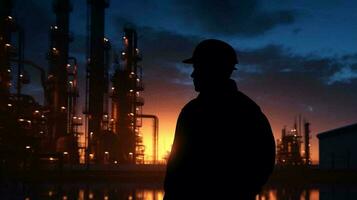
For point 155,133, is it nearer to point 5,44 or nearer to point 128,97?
point 128,97

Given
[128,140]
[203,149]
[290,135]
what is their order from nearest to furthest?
[203,149]
[128,140]
[290,135]

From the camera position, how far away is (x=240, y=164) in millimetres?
1831

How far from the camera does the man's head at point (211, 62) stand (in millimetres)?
1888

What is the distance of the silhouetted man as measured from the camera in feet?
5.89

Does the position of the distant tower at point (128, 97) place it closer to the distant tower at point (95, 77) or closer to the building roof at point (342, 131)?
the distant tower at point (95, 77)

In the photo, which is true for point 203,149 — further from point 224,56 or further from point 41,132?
point 41,132

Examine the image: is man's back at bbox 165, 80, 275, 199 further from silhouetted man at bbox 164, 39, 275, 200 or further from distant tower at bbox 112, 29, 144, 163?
distant tower at bbox 112, 29, 144, 163

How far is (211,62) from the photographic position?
75.2 inches

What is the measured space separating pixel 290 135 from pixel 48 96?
22.0m

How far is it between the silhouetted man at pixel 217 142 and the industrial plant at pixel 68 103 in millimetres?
24736

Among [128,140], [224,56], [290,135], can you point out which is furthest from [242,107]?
[290,135]

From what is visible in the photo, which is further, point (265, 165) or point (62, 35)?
point (62, 35)

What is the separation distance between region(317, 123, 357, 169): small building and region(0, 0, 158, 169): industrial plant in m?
14.5

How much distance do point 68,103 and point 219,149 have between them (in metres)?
38.4
